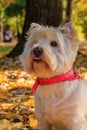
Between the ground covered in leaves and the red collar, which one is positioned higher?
the red collar

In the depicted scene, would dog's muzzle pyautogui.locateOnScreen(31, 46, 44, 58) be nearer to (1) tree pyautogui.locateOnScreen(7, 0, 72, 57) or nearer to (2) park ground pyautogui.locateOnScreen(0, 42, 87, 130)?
(2) park ground pyautogui.locateOnScreen(0, 42, 87, 130)

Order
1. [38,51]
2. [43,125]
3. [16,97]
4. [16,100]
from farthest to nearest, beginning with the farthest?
[16,97], [16,100], [43,125], [38,51]

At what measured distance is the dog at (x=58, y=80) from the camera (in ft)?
16.6

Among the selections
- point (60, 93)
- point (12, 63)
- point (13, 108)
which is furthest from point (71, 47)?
point (12, 63)

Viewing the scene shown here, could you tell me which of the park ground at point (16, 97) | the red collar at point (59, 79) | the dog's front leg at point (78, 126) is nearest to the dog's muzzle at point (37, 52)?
the red collar at point (59, 79)

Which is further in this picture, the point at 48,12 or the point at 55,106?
the point at 48,12

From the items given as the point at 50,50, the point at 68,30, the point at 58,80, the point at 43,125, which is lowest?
the point at 43,125

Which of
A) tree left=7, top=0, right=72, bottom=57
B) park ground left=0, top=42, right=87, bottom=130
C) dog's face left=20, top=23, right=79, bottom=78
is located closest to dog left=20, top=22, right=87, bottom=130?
dog's face left=20, top=23, right=79, bottom=78

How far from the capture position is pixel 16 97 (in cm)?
833

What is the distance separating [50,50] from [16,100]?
318 cm

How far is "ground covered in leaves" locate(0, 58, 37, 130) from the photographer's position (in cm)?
649

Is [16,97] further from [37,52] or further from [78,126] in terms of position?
[37,52]

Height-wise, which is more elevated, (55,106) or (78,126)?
(55,106)

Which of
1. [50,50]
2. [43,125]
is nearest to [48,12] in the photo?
[43,125]
